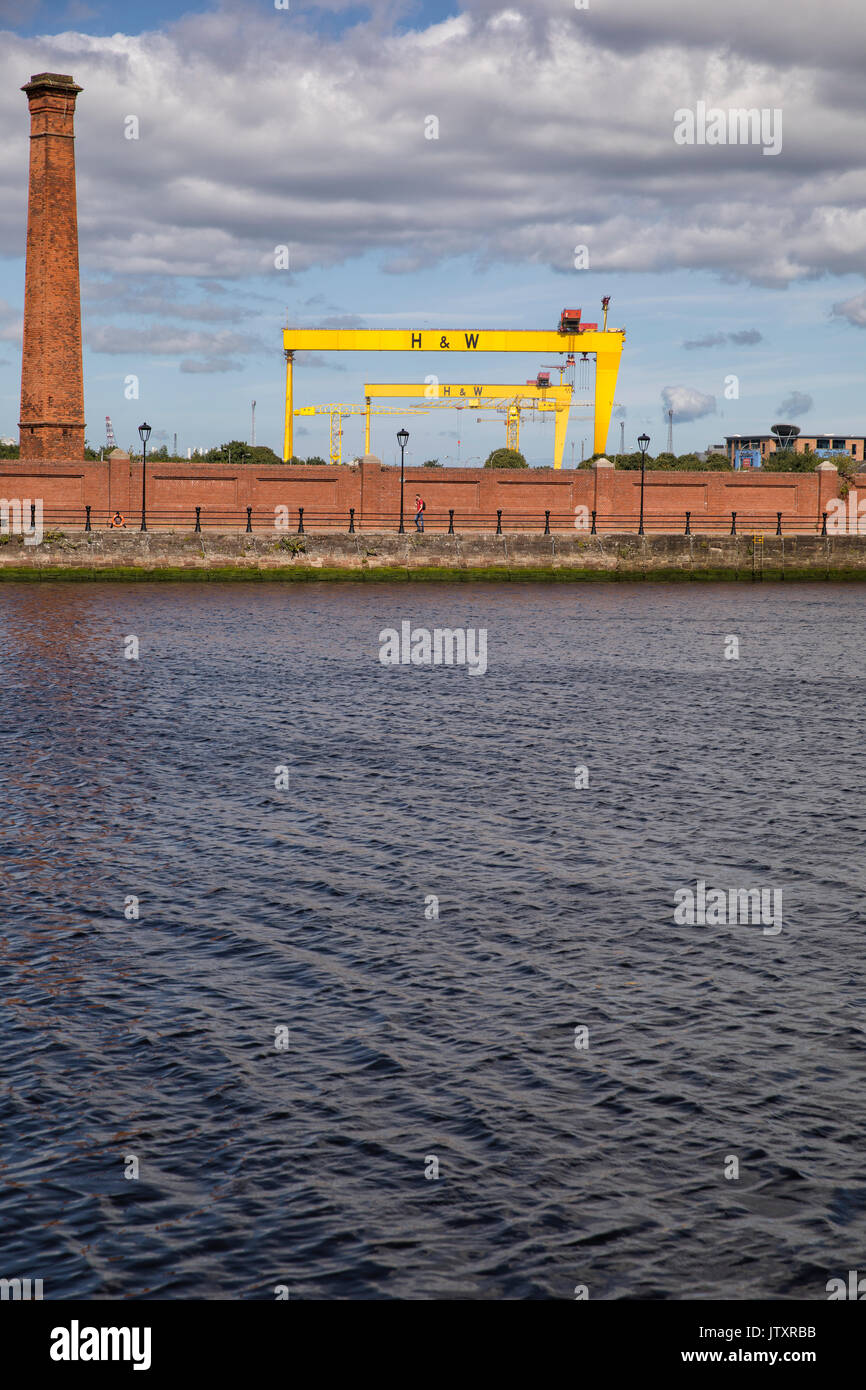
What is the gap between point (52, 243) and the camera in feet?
133

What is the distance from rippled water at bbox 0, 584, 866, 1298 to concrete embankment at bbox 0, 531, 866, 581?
77.5ft

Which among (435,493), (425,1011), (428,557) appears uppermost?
(435,493)

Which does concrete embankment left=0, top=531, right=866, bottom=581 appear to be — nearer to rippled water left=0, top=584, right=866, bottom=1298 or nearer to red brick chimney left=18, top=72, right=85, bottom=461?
red brick chimney left=18, top=72, right=85, bottom=461

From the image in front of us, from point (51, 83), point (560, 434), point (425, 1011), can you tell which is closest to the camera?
point (425, 1011)

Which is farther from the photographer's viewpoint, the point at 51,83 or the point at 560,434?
the point at 560,434

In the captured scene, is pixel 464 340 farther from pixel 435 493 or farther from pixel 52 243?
pixel 52 243

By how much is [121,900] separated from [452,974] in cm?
244

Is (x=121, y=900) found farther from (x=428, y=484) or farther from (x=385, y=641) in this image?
(x=428, y=484)

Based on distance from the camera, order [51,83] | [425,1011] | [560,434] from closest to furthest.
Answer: [425,1011] → [51,83] → [560,434]

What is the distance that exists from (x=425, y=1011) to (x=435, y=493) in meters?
43.3

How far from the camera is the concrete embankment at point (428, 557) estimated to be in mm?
38562

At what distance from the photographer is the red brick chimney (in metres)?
40.5

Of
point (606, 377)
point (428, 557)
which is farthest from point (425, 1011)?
point (606, 377)
